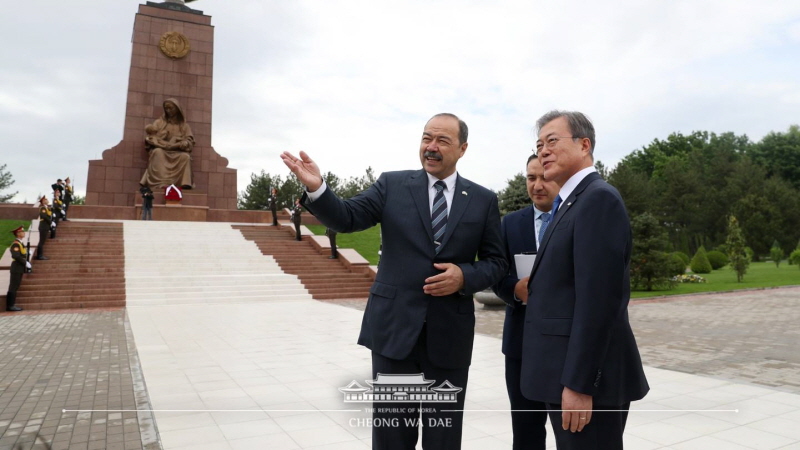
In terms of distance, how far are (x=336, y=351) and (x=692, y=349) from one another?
4709 mm

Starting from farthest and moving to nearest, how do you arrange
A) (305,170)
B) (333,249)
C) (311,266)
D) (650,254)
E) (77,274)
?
1. (333,249)
2. (650,254)
3. (311,266)
4. (77,274)
5. (305,170)

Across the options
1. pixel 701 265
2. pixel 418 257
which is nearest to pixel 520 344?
pixel 418 257

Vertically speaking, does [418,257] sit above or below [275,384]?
above

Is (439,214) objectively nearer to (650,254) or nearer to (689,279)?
(650,254)

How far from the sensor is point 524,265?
103 inches

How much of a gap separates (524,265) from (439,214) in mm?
527

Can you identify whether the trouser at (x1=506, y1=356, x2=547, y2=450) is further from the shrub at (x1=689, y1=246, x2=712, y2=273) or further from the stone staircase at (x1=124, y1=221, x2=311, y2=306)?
the shrub at (x1=689, y1=246, x2=712, y2=273)

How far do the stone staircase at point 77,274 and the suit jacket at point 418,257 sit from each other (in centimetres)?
1126

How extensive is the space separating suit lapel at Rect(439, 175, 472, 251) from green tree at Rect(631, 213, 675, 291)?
1551cm

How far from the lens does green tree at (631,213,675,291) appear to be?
16.4 metres

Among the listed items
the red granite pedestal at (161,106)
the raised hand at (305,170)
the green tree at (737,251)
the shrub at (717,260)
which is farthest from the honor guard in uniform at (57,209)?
A: the shrub at (717,260)

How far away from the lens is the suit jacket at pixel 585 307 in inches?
70.4

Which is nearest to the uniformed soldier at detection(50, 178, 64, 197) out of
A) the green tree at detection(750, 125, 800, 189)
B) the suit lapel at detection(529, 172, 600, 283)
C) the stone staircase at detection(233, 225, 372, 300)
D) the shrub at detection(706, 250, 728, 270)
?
the stone staircase at detection(233, 225, 372, 300)

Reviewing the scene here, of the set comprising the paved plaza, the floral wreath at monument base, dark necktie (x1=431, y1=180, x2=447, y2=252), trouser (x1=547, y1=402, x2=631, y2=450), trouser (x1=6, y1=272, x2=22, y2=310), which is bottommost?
the paved plaza
